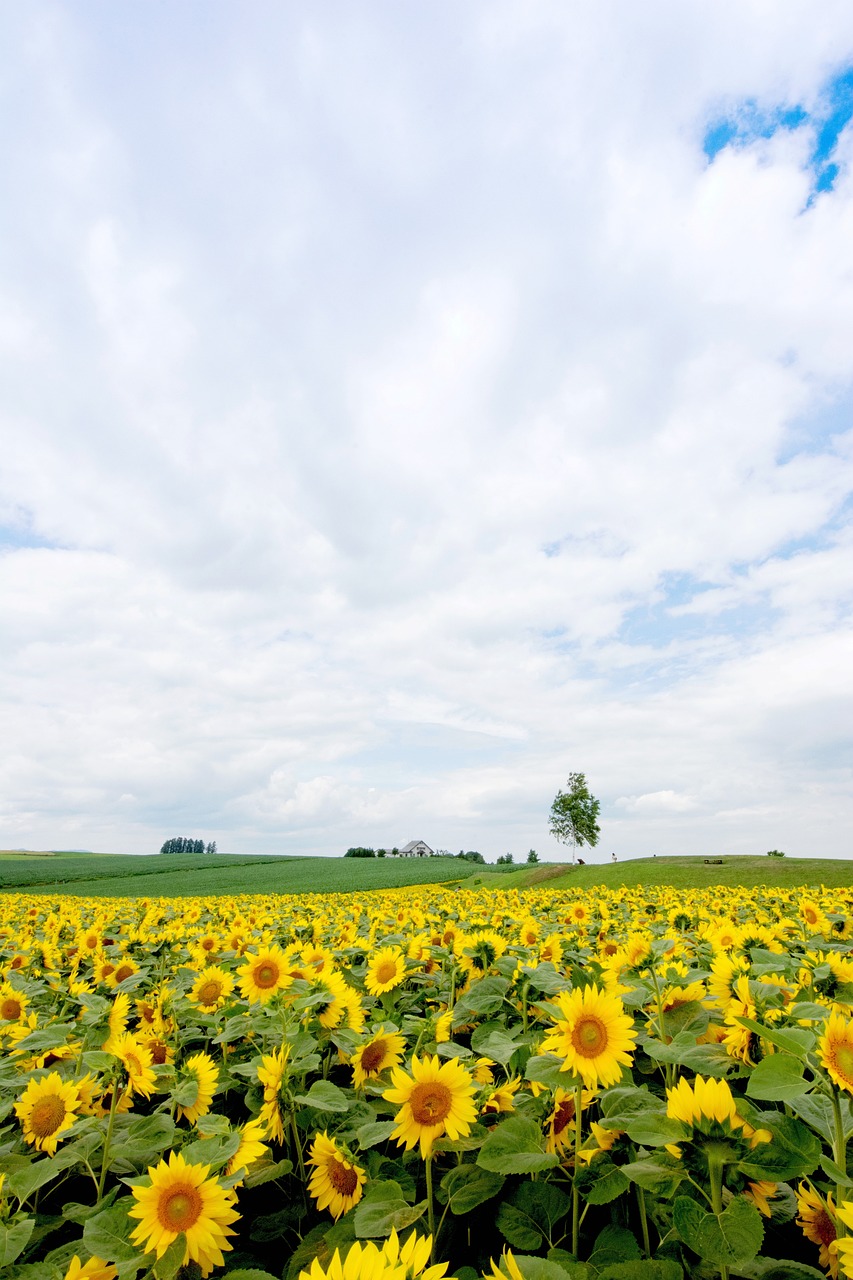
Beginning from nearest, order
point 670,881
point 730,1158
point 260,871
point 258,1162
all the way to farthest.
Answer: point 730,1158 → point 258,1162 → point 670,881 → point 260,871

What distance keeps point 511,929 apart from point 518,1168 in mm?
3278

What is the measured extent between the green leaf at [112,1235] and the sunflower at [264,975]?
1255mm

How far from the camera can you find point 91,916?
841 centimetres

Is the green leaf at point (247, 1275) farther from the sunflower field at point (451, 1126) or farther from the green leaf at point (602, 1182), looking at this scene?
the green leaf at point (602, 1182)

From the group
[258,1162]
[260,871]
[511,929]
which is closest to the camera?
[258,1162]

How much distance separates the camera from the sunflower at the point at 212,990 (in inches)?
140

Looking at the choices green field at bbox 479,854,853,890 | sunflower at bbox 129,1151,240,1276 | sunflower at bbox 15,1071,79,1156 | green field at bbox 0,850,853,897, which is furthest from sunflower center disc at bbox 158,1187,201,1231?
green field at bbox 479,854,853,890

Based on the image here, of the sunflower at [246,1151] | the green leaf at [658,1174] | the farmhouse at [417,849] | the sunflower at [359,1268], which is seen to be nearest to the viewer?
the sunflower at [359,1268]

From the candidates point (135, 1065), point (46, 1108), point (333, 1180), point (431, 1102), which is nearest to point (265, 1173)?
point (333, 1180)

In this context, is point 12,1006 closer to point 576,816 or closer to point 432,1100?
point 432,1100

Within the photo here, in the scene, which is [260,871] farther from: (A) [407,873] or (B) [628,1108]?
(B) [628,1108]

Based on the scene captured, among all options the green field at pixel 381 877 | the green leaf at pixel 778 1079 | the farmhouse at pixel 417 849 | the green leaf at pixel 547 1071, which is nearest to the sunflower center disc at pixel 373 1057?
the green leaf at pixel 547 1071

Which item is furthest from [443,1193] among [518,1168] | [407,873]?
[407,873]

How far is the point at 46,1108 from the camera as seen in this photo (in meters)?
2.44
